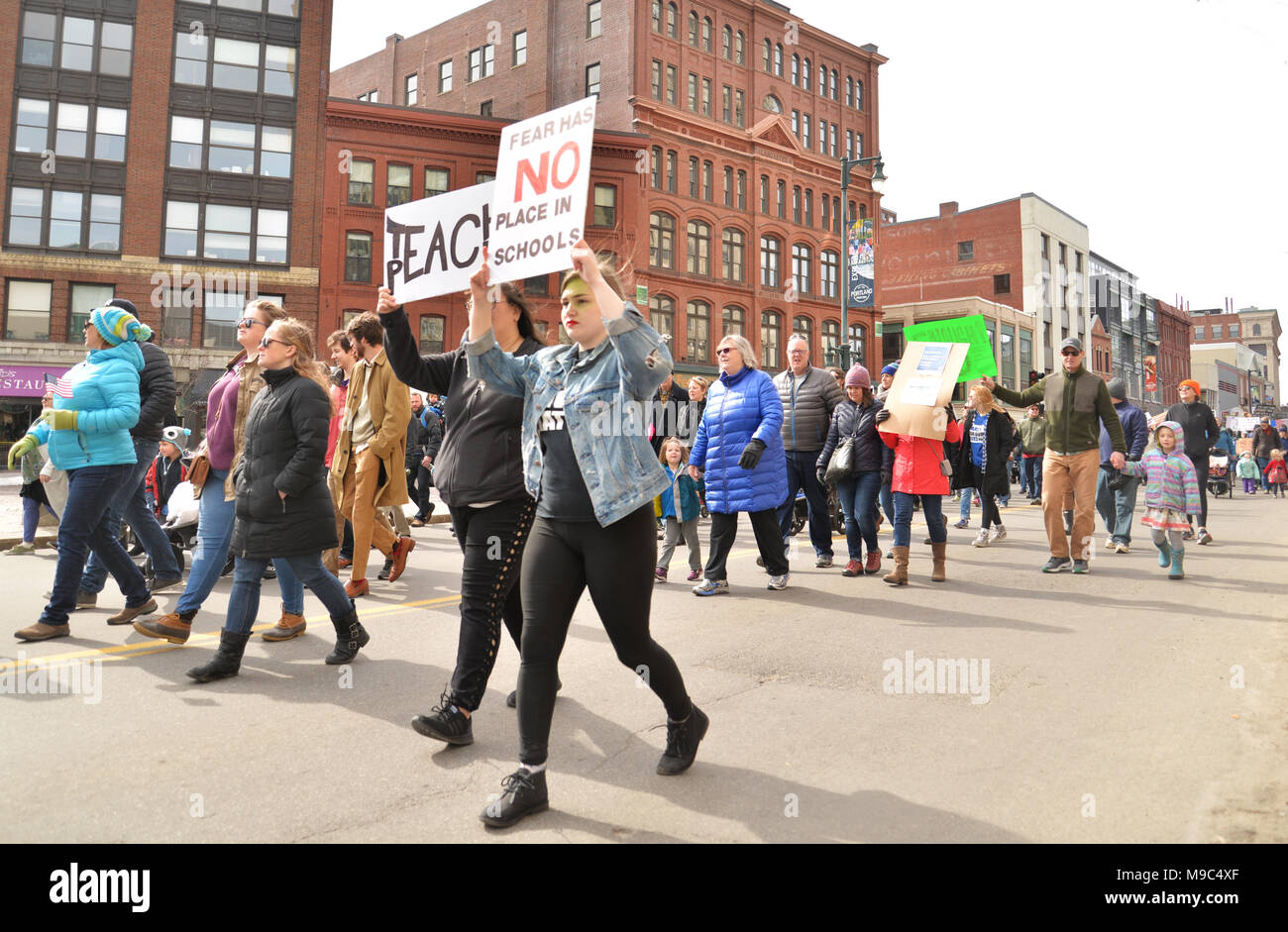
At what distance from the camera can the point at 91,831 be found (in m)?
3.04

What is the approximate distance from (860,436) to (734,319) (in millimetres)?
38171

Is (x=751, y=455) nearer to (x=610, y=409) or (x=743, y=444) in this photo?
(x=743, y=444)

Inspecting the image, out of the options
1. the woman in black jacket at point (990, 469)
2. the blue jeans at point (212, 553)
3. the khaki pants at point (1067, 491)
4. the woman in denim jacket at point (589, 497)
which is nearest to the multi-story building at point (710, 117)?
the woman in black jacket at point (990, 469)

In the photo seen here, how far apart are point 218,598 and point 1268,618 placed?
8143 millimetres

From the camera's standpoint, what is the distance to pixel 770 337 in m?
48.2

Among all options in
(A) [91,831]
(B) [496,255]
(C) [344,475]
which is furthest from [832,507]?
(A) [91,831]

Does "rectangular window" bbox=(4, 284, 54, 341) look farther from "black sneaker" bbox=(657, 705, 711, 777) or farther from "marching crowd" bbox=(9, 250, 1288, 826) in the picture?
"black sneaker" bbox=(657, 705, 711, 777)

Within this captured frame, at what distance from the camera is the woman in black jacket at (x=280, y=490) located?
16.4 feet

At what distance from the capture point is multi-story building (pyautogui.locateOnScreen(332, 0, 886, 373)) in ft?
141

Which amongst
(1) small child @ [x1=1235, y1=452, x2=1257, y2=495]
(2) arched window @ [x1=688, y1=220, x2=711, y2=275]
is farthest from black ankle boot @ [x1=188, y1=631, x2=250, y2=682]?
(2) arched window @ [x1=688, y1=220, x2=711, y2=275]

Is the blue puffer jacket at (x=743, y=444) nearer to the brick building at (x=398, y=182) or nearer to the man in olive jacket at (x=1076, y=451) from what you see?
the man in olive jacket at (x=1076, y=451)

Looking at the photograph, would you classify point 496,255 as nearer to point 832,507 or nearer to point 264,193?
point 832,507

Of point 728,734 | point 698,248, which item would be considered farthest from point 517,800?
point 698,248
